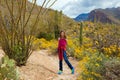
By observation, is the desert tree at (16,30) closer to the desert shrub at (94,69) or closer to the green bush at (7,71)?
the desert shrub at (94,69)

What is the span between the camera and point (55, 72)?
1059 centimetres

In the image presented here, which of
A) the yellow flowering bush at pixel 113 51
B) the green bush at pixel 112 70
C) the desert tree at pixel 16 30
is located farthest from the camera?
the yellow flowering bush at pixel 113 51

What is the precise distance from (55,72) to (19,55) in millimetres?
1245

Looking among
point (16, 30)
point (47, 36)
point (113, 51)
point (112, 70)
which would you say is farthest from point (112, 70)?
point (47, 36)

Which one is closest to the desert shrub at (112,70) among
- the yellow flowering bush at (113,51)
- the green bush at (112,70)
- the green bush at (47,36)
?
the green bush at (112,70)

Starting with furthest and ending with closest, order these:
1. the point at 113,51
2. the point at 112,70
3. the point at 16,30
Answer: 1. the point at 113,51
2. the point at 16,30
3. the point at 112,70

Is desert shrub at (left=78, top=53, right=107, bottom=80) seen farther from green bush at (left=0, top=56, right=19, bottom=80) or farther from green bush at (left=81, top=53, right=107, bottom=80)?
green bush at (left=0, top=56, right=19, bottom=80)

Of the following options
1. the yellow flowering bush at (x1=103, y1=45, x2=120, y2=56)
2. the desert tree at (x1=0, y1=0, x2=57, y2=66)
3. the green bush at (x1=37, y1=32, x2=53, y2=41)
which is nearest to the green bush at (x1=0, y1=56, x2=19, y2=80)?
the desert tree at (x1=0, y1=0, x2=57, y2=66)

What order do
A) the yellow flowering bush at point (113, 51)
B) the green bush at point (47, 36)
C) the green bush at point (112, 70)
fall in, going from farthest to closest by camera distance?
the green bush at point (47, 36) < the yellow flowering bush at point (113, 51) < the green bush at point (112, 70)

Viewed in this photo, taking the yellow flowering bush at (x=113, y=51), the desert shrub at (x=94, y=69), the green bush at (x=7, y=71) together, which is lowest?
the desert shrub at (x=94, y=69)

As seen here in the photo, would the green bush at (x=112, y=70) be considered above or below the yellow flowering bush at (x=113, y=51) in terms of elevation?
below

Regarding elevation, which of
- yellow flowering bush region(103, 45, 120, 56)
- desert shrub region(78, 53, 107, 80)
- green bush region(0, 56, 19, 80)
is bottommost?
desert shrub region(78, 53, 107, 80)

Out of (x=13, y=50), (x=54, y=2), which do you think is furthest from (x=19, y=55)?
(x=54, y=2)

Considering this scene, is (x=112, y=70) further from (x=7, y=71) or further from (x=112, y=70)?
(x=7, y=71)
